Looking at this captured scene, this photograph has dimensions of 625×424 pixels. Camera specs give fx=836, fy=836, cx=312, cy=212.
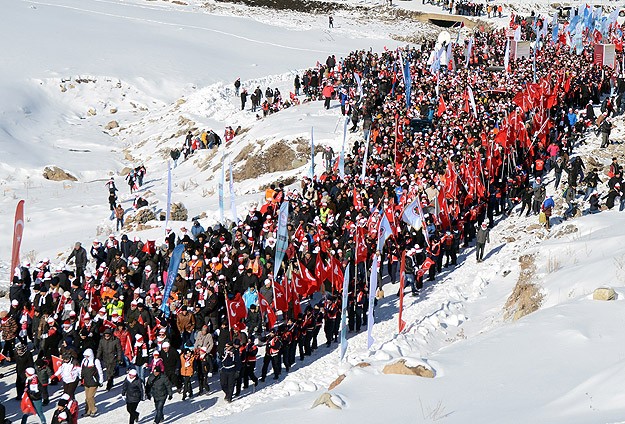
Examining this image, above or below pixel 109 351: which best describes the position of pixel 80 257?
below

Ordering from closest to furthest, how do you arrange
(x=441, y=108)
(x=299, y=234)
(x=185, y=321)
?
(x=185, y=321) → (x=299, y=234) → (x=441, y=108)

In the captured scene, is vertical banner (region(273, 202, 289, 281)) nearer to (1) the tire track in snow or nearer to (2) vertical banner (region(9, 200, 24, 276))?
(2) vertical banner (region(9, 200, 24, 276))

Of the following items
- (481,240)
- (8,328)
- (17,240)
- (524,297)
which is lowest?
(8,328)

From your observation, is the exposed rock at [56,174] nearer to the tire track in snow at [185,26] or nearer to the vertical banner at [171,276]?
the vertical banner at [171,276]

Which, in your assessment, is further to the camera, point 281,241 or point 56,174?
point 56,174

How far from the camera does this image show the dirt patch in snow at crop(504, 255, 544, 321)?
51.2 ft

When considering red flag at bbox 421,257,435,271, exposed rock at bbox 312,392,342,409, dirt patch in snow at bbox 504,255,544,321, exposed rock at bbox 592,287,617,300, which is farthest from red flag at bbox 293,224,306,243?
exposed rock at bbox 312,392,342,409

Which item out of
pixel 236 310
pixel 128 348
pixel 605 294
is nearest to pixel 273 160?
pixel 236 310

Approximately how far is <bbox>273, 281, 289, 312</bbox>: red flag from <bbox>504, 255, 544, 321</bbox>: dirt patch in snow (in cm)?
439

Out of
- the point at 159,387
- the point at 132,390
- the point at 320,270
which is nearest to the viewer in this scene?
the point at 132,390

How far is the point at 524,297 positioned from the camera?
1612cm

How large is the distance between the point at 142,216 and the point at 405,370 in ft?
61.2

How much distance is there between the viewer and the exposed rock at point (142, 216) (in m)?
28.6

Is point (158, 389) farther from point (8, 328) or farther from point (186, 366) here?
point (8, 328)
